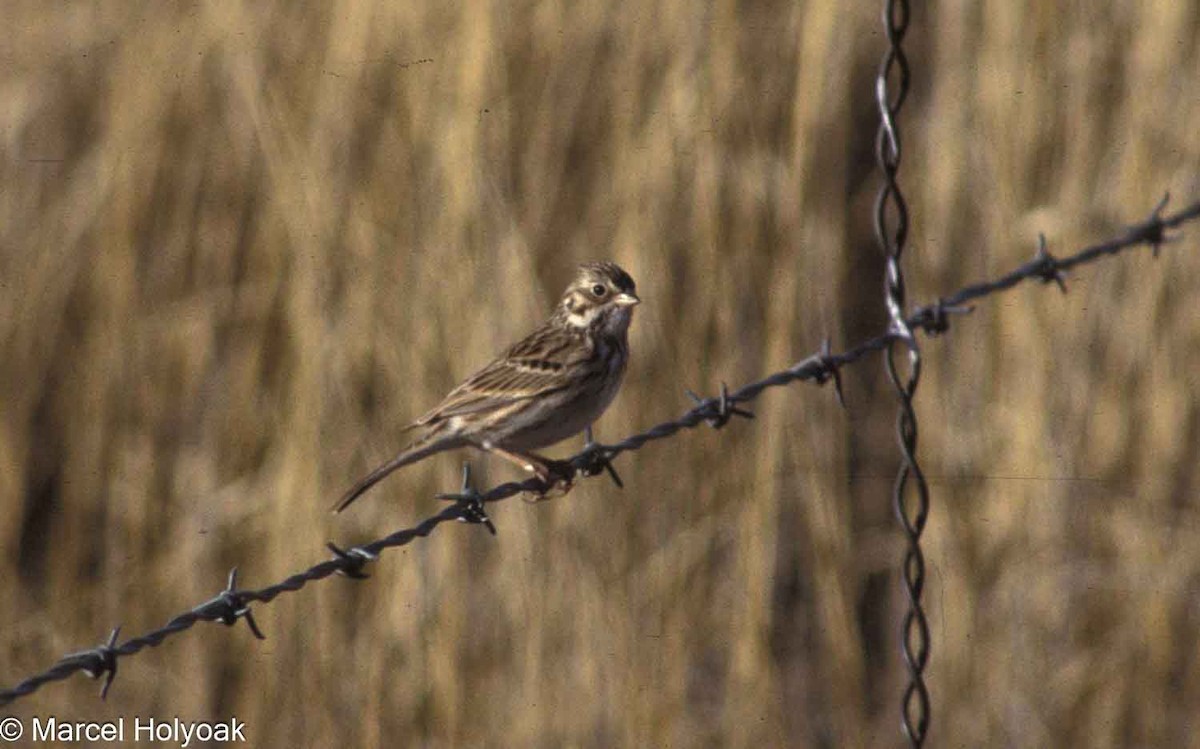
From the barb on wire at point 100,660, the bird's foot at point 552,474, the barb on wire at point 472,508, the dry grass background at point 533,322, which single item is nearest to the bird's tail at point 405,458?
the bird's foot at point 552,474

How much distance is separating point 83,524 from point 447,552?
1.45m

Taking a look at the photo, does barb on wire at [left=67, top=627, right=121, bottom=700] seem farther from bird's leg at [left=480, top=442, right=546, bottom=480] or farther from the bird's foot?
bird's leg at [left=480, top=442, right=546, bottom=480]

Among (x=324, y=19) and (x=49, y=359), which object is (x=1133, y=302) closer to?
(x=324, y=19)

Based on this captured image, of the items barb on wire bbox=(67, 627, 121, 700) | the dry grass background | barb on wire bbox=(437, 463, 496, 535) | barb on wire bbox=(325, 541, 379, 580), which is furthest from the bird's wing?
barb on wire bbox=(67, 627, 121, 700)

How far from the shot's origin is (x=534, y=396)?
5.02 meters

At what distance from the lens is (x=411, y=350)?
577 cm

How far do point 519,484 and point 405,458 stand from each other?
3.32 feet

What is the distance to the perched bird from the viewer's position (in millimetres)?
5004

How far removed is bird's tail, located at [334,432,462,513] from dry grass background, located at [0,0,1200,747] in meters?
0.68

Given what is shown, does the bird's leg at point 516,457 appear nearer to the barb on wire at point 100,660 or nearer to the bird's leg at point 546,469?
the bird's leg at point 546,469

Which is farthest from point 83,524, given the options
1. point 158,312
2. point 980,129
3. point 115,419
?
point 980,129

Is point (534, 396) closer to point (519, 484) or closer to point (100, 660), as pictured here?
point (519, 484)

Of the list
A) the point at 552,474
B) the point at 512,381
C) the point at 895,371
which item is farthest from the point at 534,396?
the point at 895,371

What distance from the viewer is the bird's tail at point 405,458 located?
15.6 feet
